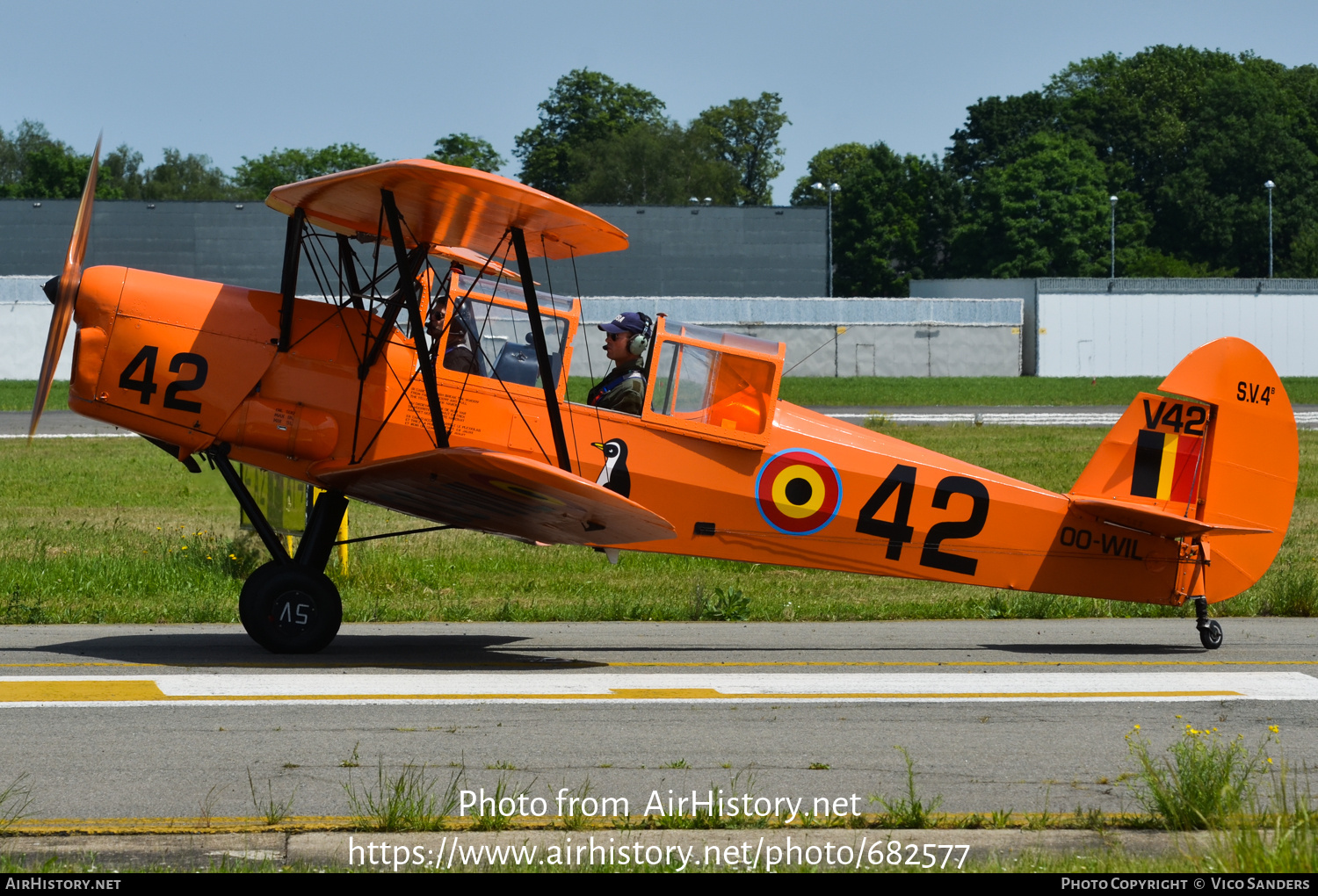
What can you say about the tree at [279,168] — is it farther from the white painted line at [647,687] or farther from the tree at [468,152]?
the white painted line at [647,687]

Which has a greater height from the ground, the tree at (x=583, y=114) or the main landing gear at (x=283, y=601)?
the tree at (x=583, y=114)

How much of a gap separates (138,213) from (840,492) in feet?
185

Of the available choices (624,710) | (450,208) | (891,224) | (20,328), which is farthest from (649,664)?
(891,224)

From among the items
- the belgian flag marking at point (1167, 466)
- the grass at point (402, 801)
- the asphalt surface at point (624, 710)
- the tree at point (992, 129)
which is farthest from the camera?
the tree at point (992, 129)

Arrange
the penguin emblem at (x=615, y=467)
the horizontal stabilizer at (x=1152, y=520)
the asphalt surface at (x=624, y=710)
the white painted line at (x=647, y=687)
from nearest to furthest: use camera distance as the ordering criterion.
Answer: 1. the asphalt surface at (x=624, y=710)
2. the white painted line at (x=647, y=687)
3. the penguin emblem at (x=615, y=467)
4. the horizontal stabilizer at (x=1152, y=520)

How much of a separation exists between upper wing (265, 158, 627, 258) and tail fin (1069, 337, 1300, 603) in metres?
4.25

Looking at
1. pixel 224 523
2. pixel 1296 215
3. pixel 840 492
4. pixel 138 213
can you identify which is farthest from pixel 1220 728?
pixel 1296 215

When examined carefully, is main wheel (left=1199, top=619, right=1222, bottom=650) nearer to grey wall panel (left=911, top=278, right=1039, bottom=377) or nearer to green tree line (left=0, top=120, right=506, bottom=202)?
grey wall panel (left=911, top=278, right=1039, bottom=377)

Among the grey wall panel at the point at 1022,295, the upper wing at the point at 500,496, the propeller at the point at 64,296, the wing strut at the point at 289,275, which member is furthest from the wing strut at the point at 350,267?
the grey wall panel at the point at 1022,295

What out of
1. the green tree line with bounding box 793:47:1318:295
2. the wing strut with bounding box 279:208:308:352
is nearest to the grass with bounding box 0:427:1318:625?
the wing strut with bounding box 279:208:308:352

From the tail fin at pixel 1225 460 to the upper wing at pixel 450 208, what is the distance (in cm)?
425

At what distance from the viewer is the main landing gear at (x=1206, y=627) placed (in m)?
9.38

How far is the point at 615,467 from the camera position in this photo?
8758 millimetres
